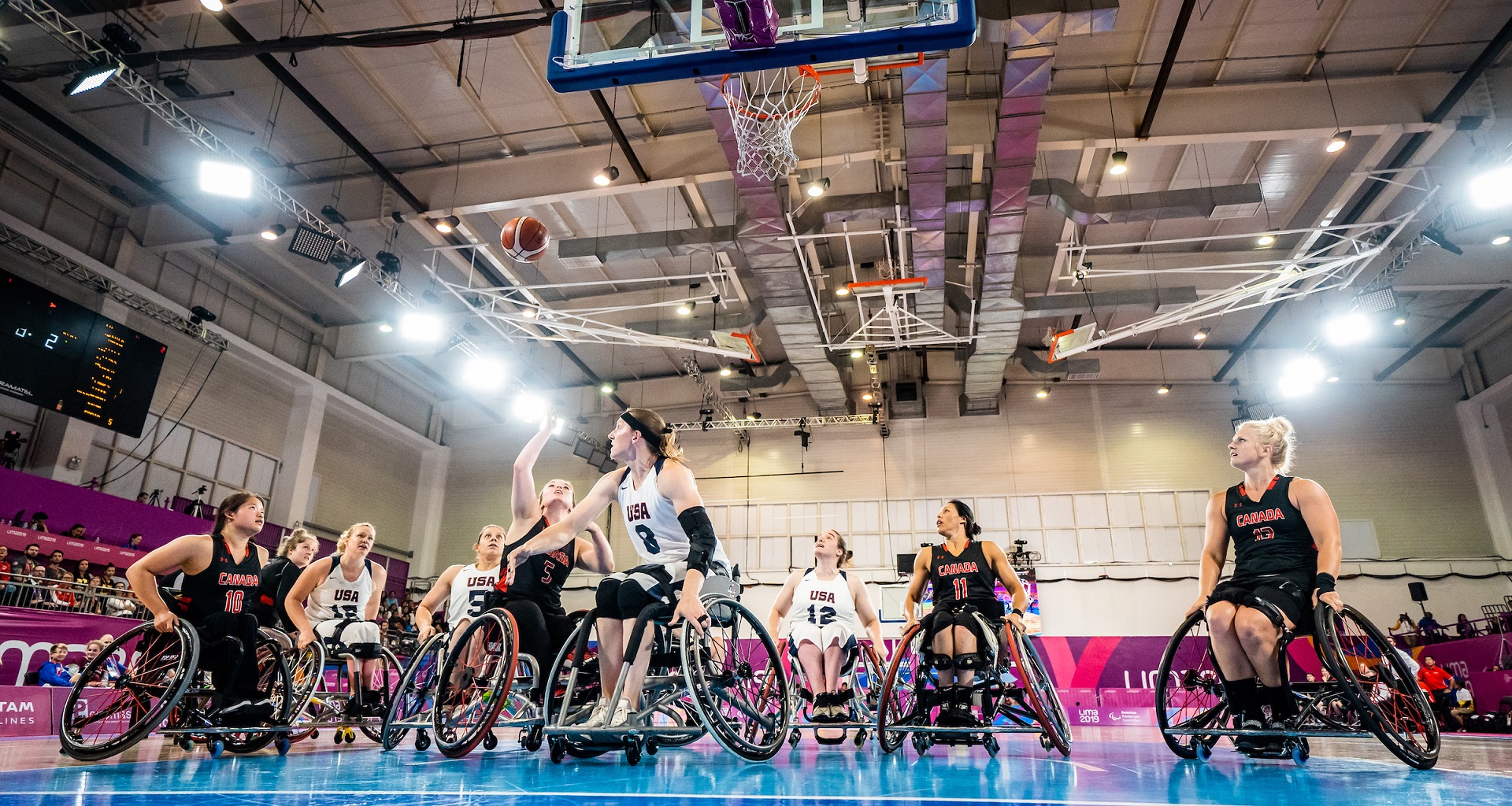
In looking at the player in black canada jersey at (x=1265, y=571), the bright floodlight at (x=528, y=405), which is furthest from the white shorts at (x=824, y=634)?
the bright floodlight at (x=528, y=405)

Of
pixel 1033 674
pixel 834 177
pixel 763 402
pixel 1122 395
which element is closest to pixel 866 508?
pixel 763 402

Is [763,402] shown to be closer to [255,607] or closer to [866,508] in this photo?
[866,508]

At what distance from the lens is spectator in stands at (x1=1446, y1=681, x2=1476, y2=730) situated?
37.7 ft

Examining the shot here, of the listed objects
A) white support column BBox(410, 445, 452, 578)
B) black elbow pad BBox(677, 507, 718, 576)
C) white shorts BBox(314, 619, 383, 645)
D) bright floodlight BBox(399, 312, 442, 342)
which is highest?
bright floodlight BBox(399, 312, 442, 342)

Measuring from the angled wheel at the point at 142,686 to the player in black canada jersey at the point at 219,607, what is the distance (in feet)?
0.41

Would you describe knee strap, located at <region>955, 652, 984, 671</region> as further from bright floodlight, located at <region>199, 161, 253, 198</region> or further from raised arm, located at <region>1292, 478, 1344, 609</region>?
bright floodlight, located at <region>199, 161, 253, 198</region>

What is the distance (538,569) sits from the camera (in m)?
4.29

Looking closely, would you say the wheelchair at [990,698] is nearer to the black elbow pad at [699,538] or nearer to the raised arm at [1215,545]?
the raised arm at [1215,545]

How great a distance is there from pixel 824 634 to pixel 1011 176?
20.9 ft

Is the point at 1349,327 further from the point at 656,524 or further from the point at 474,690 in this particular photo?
the point at 474,690

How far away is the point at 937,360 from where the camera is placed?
64.5ft

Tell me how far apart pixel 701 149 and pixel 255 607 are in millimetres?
8224

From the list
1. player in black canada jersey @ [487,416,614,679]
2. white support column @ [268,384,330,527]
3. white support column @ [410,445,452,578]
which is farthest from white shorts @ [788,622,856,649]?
white support column @ [410,445,452,578]

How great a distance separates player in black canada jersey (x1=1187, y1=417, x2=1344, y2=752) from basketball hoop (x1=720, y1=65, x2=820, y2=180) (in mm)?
5495
